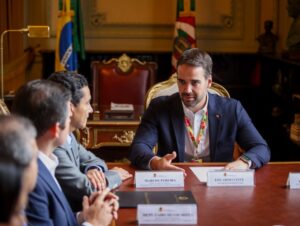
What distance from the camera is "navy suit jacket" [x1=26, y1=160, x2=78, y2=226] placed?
1797 mm

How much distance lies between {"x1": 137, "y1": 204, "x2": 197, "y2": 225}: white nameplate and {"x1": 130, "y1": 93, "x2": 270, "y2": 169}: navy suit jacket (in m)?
1.00

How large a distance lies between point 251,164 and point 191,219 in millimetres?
833

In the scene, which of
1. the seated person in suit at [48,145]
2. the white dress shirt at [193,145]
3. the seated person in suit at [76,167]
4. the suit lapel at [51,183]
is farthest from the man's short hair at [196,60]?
the suit lapel at [51,183]

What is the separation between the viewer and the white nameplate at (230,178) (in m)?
2.33

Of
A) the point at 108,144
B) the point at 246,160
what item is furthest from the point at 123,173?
the point at 108,144

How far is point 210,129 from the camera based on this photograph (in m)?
2.96

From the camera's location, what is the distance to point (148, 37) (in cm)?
606

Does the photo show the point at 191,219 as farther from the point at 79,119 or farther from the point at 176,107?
the point at 176,107

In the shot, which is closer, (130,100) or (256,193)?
(256,193)

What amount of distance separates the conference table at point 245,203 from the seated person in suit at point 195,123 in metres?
0.37

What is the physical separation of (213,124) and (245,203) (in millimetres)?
874

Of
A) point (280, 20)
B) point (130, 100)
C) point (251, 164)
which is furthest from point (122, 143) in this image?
point (280, 20)

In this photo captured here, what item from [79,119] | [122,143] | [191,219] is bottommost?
[122,143]

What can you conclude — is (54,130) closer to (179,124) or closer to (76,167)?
(76,167)
